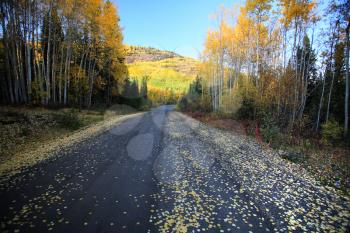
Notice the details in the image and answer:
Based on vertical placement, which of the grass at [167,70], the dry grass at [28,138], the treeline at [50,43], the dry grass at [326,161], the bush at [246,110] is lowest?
the dry grass at [326,161]

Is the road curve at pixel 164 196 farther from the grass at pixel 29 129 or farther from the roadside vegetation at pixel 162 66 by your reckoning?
the roadside vegetation at pixel 162 66

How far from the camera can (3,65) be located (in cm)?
1805

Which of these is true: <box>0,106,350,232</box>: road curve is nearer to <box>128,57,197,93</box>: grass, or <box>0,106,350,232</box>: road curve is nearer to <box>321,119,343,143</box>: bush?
<box>321,119,343,143</box>: bush

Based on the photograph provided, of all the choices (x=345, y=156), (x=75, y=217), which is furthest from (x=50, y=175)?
(x=345, y=156)

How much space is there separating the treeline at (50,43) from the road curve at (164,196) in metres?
11.8

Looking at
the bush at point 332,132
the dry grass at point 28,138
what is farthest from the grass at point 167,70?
the dry grass at point 28,138

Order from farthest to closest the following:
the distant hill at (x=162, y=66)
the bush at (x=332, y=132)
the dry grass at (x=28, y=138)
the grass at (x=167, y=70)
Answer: the grass at (x=167, y=70), the distant hill at (x=162, y=66), the bush at (x=332, y=132), the dry grass at (x=28, y=138)

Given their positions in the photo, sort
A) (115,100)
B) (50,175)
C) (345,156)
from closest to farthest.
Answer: (50,175) < (345,156) < (115,100)

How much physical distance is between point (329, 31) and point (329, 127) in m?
8.51

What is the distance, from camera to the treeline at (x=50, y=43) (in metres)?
15.9

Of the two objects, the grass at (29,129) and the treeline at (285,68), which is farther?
the treeline at (285,68)

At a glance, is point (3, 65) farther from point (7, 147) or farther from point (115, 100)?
point (115, 100)

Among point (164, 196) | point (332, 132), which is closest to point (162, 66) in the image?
point (332, 132)

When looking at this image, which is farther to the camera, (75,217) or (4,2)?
(4,2)
